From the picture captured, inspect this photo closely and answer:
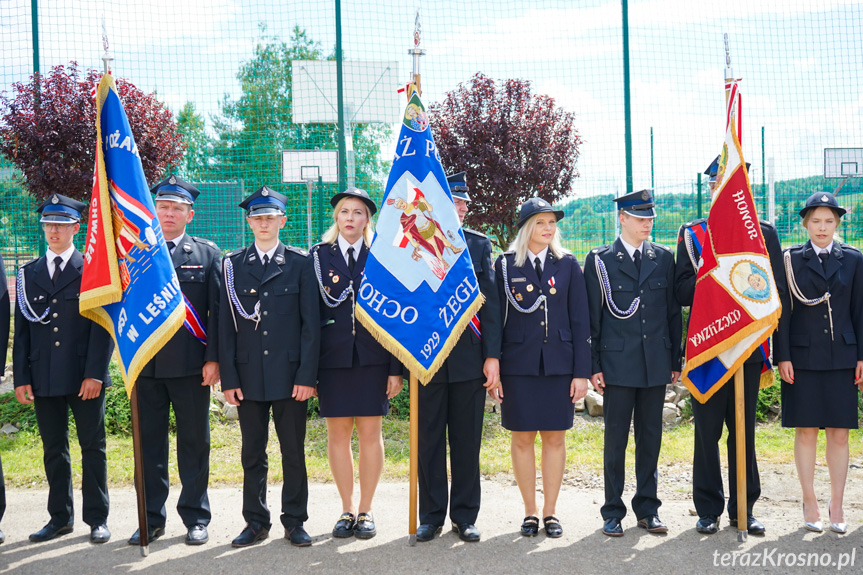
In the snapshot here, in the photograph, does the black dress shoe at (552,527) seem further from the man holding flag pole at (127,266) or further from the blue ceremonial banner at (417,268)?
the man holding flag pole at (127,266)

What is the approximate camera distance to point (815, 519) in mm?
Answer: 4562

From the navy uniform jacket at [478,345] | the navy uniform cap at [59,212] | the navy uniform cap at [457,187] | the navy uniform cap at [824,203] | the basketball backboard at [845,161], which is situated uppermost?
the basketball backboard at [845,161]

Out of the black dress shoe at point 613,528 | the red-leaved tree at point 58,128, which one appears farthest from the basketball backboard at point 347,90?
the black dress shoe at point 613,528

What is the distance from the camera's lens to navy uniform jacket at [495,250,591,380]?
4535mm

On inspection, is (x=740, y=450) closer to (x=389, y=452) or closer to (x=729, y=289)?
(x=729, y=289)

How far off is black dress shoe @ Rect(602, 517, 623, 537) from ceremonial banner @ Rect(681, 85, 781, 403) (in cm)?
90

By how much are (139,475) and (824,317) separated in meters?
4.16

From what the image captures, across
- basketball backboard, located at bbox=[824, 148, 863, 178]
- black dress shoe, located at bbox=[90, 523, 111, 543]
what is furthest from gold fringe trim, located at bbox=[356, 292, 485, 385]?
basketball backboard, located at bbox=[824, 148, 863, 178]

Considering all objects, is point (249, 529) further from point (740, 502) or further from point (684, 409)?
point (684, 409)

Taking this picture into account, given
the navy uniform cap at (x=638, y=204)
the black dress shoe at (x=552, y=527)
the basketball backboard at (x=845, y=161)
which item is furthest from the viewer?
the basketball backboard at (x=845, y=161)

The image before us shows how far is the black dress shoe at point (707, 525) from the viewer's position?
4.54m

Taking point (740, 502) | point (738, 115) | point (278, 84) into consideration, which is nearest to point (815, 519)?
point (740, 502)

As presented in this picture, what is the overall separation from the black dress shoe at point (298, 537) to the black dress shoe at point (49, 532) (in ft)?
4.74

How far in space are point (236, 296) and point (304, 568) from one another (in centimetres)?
160
